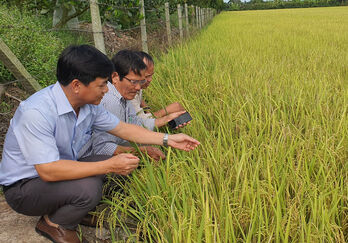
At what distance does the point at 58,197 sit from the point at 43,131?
0.35 metres

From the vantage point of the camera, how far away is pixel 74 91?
1362 millimetres

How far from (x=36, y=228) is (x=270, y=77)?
7.93ft

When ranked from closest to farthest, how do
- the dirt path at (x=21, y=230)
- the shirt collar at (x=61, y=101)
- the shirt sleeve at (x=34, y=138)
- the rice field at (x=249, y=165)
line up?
the rice field at (x=249, y=165), the shirt sleeve at (x=34, y=138), the shirt collar at (x=61, y=101), the dirt path at (x=21, y=230)

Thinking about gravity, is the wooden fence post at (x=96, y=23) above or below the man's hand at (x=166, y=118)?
above

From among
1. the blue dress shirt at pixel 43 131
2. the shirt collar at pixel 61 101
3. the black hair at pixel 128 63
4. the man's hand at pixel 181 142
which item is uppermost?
the black hair at pixel 128 63

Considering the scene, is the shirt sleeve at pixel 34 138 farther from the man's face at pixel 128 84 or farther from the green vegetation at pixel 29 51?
the green vegetation at pixel 29 51

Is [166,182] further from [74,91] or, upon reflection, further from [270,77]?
[270,77]

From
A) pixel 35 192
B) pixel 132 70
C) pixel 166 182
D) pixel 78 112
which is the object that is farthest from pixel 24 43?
pixel 166 182

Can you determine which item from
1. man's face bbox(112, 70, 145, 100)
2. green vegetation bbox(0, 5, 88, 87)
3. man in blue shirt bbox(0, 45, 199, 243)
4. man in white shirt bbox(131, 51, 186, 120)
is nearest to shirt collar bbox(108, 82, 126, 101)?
man's face bbox(112, 70, 145, 100)

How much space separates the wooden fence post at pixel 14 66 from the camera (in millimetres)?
2107

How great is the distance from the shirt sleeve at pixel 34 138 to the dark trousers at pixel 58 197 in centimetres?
20

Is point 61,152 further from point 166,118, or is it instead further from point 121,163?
point 166,118

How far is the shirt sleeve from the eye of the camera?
1.26 meters

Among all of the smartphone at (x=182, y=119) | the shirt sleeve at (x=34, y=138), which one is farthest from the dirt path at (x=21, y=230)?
the smartphone at (x=182, y=119)
